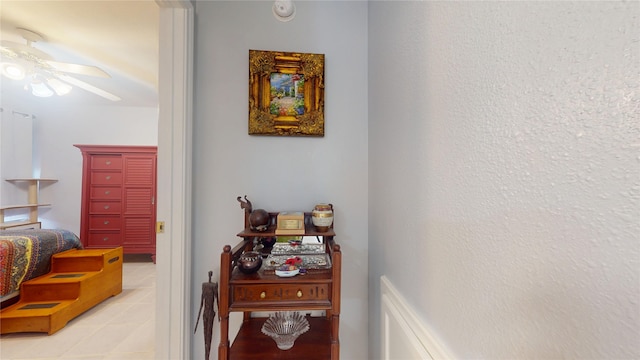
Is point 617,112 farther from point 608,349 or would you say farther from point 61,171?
point 61,171

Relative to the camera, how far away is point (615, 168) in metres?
0.26

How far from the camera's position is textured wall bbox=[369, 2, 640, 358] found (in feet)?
0.86

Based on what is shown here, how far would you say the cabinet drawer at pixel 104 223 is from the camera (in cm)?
351

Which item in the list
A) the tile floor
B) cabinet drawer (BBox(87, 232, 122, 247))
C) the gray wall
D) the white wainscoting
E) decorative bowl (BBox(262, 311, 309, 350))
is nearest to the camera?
the white wainscoting

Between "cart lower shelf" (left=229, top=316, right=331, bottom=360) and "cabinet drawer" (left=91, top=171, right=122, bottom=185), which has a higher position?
"cabinet drawer" (left=91, top=171, right=122, bottom=185)

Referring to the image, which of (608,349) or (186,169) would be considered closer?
(608,349)

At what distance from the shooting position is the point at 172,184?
3.86 feet

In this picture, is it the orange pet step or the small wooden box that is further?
the orange pet step

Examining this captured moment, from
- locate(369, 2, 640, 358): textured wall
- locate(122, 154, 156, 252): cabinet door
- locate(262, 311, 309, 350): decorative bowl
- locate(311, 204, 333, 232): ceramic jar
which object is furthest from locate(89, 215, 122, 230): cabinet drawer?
locate(369, 2, 640, 358): textured wall

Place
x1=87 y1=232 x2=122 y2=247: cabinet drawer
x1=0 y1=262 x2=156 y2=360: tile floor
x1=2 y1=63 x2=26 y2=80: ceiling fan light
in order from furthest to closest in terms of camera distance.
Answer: x1=87 y1=232 x2=122 y2=247: cabinet drawer → x1=2 y1=63 x2=26 y2=80: ceiling fan light → x1=0 y1=262 x2=156 y2=360: tile floor

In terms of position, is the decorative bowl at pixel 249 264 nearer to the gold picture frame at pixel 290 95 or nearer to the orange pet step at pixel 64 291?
the gold picture frame at pixel 290 95

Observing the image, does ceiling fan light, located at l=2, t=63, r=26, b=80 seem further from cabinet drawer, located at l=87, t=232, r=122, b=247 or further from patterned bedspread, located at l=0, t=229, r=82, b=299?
cabinet drawer, located at l=87, t=232, r=122, b=247

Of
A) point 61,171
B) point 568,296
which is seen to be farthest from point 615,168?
point 61,171

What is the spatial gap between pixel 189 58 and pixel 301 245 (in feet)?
3.74
